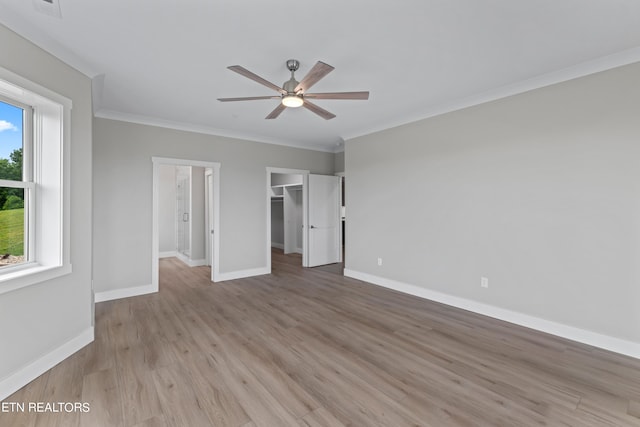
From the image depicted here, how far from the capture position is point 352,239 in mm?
5398

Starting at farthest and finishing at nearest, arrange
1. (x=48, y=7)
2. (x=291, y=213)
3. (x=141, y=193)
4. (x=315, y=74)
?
(x=291, y=213)
(x=141, y=193)
(x=315, y=74)
(x=48, y=7)

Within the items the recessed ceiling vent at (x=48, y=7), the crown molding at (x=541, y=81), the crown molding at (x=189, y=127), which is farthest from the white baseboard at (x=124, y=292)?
the crown molding at (x=541, y=81)

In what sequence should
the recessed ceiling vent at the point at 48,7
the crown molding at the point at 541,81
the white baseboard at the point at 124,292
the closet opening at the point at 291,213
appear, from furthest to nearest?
the closet opening at the point at 291,213 < the white baseboard at the point at 124,292 < the crown molding at the point at 541,81 < the recessed ceiling vent at the point at 48,7

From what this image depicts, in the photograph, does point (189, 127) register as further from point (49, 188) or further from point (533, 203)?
point (533, 203)

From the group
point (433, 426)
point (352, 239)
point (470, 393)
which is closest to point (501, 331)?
point (470, 393)

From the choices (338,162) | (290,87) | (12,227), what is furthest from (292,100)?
(338,162)

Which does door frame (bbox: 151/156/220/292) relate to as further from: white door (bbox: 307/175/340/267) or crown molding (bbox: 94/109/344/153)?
white door (bbox: 307/175/340/267)

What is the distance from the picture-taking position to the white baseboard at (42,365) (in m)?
2.02

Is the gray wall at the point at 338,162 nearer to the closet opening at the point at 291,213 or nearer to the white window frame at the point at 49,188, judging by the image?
the closet opening at the point at 291,213

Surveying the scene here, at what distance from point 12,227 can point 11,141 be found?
693mm

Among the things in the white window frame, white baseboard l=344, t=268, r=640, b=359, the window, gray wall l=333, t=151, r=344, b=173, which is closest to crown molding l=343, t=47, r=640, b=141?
gray wall l=333, t=151, r=344, b=173

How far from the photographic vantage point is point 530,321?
10.4 feet

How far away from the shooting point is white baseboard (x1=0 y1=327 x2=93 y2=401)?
202 centimetres

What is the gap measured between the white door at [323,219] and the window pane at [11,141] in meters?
4.44
